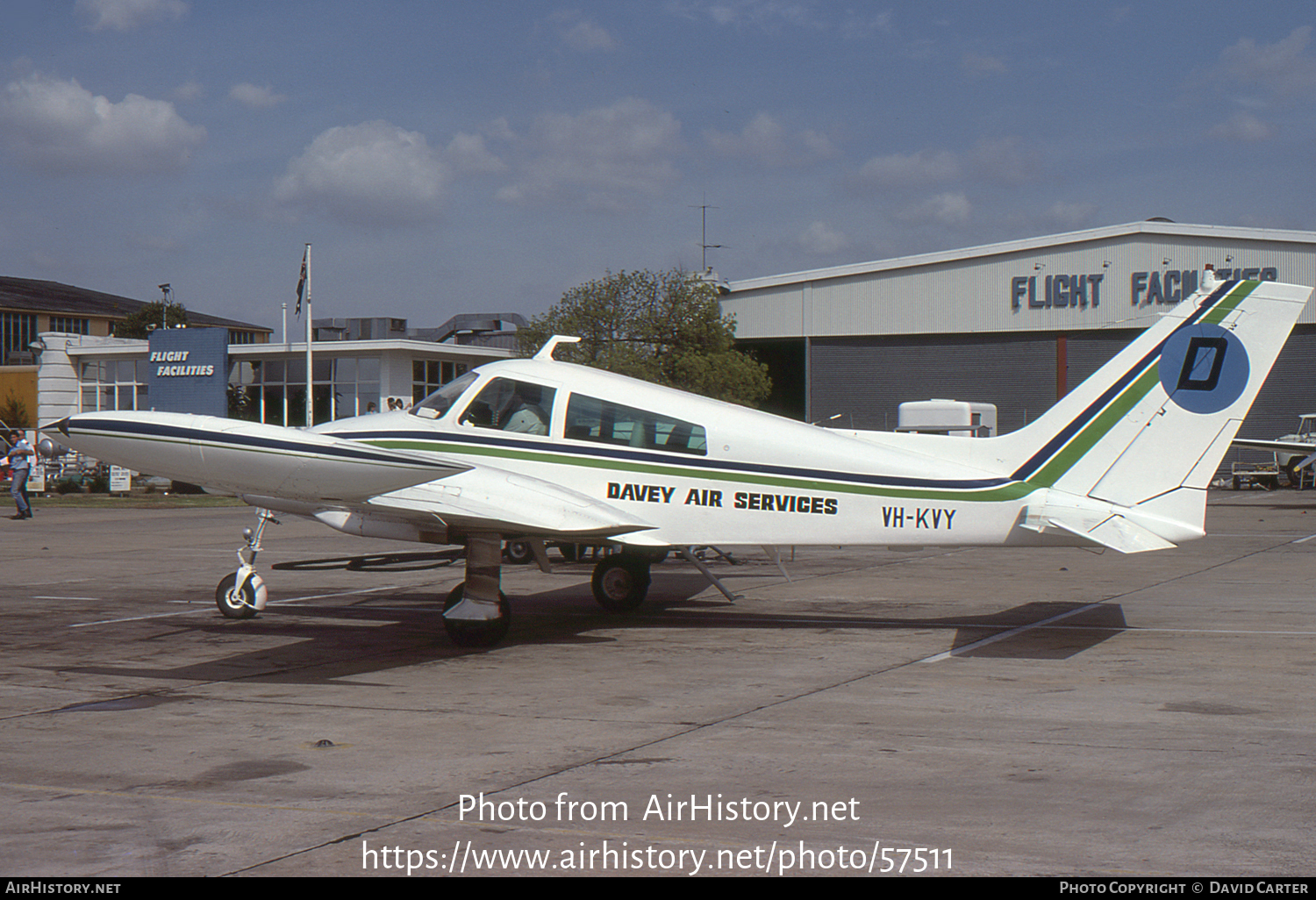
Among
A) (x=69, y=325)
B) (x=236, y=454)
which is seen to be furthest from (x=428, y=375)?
(x=69, y=325)

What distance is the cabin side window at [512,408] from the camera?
11.2 meters

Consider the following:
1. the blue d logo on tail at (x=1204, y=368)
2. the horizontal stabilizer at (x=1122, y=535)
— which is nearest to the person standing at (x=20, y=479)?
the horizontal stabilizer at (x=1122, y=535)

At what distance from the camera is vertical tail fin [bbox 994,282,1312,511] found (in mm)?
9930

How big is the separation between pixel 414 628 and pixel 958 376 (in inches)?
1683

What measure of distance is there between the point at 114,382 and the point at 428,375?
603 inches

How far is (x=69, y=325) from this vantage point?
101062 mm

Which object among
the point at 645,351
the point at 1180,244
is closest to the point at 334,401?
the point at 645,351

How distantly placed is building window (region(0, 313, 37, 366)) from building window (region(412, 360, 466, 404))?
59.3 meters

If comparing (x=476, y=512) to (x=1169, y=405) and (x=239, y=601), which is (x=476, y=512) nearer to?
(x=239, y=601)

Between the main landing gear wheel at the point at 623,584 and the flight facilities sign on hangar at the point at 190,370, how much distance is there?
3445 cm

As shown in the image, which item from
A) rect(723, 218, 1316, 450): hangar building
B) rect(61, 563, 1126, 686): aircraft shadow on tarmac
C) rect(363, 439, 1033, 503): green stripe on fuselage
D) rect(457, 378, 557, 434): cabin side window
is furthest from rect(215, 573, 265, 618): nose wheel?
rect(723, 218, 1316, 450): hangar building

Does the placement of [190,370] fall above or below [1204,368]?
above
